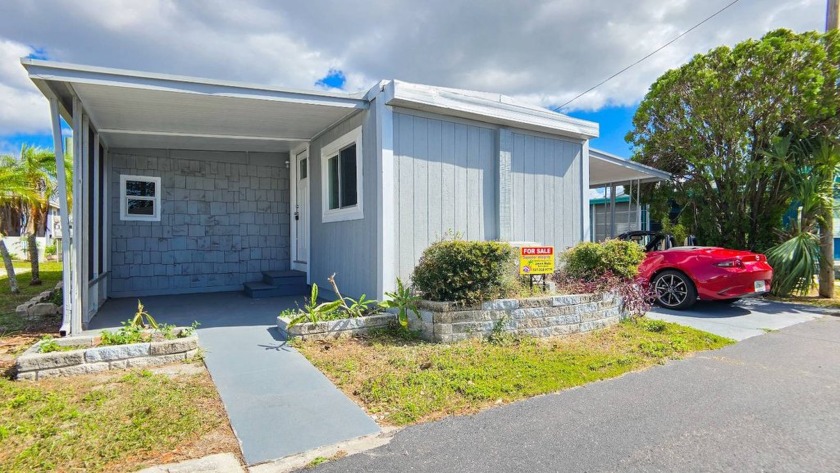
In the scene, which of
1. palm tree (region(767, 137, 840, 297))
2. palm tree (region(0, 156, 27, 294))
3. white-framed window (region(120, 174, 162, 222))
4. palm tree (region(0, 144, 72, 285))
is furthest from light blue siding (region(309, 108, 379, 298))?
palm tree (region(767, 137, 840, 297))

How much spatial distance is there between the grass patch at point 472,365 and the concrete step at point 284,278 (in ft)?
10.9

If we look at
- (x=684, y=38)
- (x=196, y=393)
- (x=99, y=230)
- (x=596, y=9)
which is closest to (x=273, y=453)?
(x=196, y=393)

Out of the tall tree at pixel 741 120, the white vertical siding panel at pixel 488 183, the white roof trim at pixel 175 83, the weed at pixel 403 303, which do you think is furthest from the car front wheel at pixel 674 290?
the white roof trim at pixel 175 83

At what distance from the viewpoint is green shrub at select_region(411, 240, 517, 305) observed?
16.8 ft

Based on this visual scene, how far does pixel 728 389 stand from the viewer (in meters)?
3.91

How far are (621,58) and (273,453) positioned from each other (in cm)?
1386

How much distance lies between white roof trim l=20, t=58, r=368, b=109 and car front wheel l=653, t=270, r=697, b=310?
5813mm

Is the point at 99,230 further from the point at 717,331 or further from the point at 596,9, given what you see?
the point at 596,9

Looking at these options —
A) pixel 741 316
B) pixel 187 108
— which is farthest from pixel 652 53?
pixel 187 108

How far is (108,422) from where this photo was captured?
3.03 meters

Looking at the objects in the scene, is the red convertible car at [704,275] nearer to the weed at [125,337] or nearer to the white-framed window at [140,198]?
the weed at [125,337]

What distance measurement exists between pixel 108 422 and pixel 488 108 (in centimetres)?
571

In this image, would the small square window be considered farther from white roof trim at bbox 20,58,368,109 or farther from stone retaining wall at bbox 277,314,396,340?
stone retaining wall at bbox 277,314,396,340

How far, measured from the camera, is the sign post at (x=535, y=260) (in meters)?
5.77
